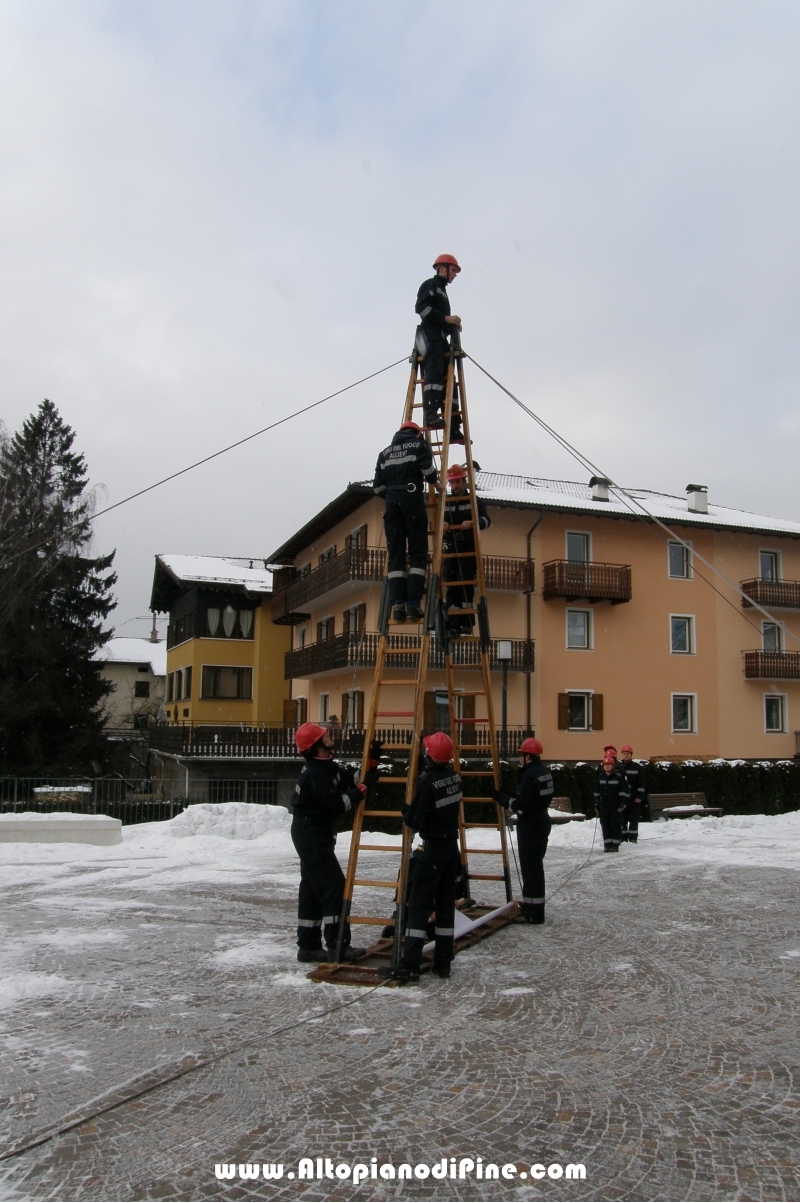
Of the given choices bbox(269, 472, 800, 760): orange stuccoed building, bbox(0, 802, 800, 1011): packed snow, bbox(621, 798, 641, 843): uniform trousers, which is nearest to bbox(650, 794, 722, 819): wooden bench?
bbox(0, 802, 800, 1011): packed snow

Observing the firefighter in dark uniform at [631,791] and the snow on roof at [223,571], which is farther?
the snow on roof at [223,571]

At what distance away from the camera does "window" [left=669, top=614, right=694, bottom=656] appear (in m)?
35.8

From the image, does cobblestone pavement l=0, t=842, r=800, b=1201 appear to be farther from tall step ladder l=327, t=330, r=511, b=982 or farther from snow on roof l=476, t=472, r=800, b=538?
snow on roof l=476, t=472, r=800, b=538

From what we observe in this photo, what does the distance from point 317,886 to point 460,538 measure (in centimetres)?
374

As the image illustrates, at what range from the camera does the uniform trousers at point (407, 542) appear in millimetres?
8289

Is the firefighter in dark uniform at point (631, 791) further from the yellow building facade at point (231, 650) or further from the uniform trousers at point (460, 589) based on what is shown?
the yellow building facade at point (231, 650)

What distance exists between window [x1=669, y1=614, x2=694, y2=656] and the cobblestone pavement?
2736 cm

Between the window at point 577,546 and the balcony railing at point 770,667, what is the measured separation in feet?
25.1

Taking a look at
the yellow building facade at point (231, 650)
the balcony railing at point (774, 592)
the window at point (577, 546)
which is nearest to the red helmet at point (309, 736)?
the window at point (577, 546)

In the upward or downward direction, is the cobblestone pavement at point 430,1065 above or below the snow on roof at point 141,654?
below

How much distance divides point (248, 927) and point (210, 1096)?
4.44 m

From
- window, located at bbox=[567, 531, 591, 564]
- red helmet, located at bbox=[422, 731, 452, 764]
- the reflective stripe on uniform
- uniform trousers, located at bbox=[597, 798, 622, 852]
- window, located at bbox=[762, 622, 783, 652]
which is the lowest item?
uniform trousers, located at bbox=[597, 798, 622, 852]

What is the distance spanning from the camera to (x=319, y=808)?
7.69 metres

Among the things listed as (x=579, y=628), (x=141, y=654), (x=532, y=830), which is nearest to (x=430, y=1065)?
(x=532, y=830)
